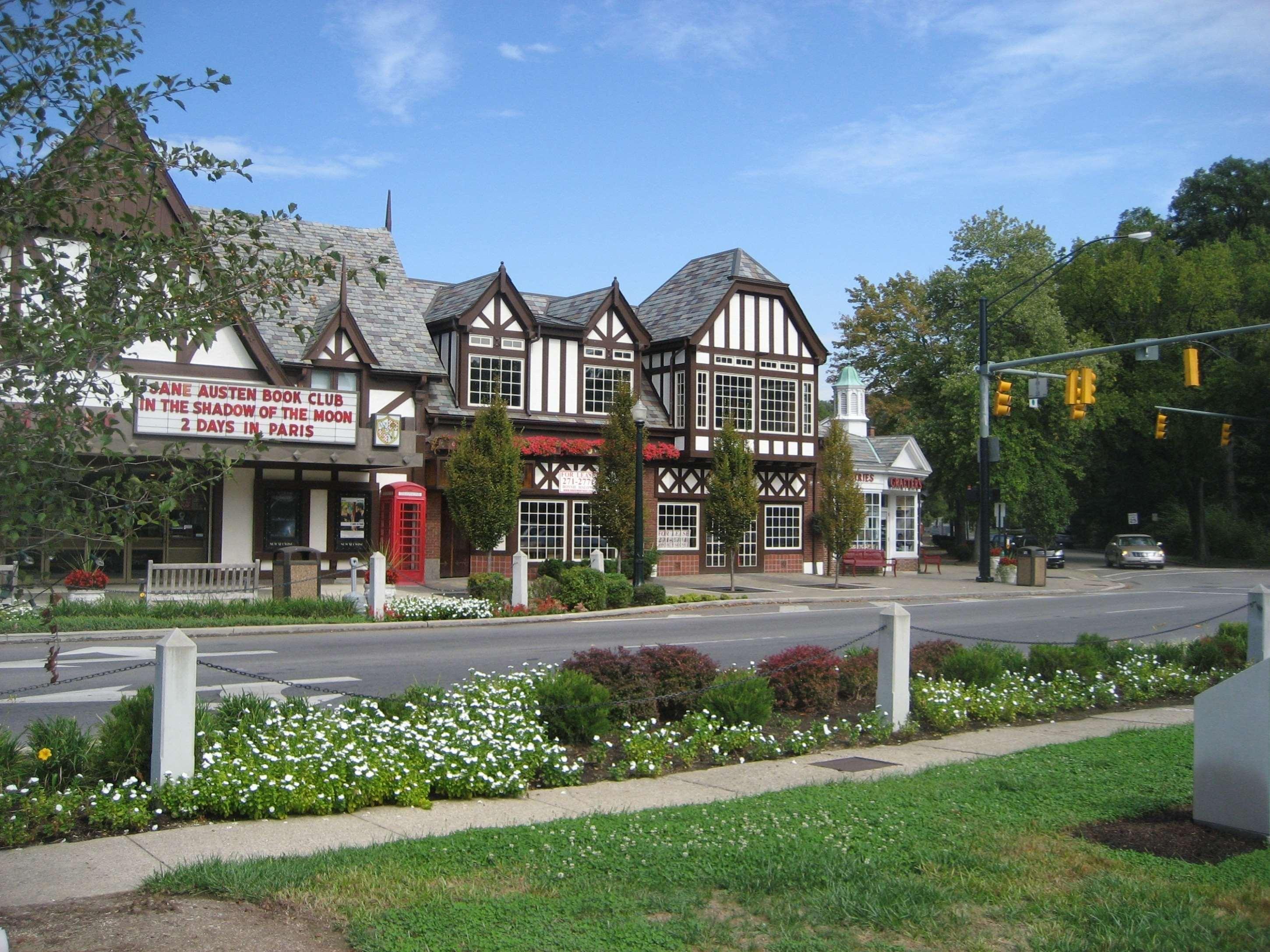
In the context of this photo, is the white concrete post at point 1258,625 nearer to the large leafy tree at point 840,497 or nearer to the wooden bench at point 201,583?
the wooden bench at point 201,583

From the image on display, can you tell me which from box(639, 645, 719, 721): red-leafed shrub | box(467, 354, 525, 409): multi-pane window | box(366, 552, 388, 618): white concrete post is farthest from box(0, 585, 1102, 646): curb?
box(639, 645, 719, 721): red-leafed shrub

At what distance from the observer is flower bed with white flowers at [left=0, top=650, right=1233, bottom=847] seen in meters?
7.57

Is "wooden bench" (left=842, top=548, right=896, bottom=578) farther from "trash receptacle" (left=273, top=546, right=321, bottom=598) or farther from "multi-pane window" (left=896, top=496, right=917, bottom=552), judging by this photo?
"trash receptacle" (left=273, top=546, right=321, bottom=598)

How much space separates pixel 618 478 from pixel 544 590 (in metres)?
4.75

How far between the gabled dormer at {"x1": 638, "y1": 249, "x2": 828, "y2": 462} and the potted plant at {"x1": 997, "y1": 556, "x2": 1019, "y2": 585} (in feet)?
22.9

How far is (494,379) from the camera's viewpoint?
32781 mm

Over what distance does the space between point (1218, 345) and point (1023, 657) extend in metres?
48.9

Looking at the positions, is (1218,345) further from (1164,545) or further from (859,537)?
(859,537)

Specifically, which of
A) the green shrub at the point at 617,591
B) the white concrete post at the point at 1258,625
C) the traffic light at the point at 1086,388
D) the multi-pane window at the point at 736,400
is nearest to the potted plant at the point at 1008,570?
the multi-pane window at the point at 736,400

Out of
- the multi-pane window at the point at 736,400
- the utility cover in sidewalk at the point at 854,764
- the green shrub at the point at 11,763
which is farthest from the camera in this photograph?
the multi-pane window at the point at 736,400

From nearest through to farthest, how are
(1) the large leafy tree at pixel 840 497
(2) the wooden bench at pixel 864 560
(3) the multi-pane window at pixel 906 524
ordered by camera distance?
(1) the large leafy tree at pixel 840 497, (2) the wooden bench at pixel 864 560, (3) the multi-pane window at pixel 906 524

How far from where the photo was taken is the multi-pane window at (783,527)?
38.8m

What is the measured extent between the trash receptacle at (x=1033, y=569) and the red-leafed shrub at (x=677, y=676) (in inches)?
1072

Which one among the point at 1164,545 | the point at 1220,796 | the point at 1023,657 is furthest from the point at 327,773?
the point at 1164,545
